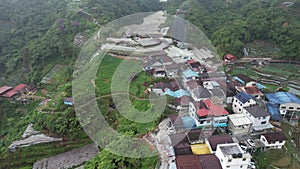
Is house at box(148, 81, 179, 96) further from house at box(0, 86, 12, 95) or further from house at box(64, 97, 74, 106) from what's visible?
house at box(0, 86, 12, 95)

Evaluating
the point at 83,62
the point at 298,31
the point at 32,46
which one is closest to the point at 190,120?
the point at 83,62

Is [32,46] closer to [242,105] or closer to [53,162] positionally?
[53,162]

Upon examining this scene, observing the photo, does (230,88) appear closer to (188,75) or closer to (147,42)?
(188,75)

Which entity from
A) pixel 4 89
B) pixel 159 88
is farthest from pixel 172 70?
pixel 4 89

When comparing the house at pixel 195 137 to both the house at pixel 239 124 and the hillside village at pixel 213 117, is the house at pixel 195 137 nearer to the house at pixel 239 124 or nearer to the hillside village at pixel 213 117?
the hillside village at pixel 213 117

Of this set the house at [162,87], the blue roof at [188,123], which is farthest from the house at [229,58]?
the blue roof at [188,123]

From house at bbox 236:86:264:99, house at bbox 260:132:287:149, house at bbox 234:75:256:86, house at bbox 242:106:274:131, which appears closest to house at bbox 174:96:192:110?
house at bbox 242:106:274:131
